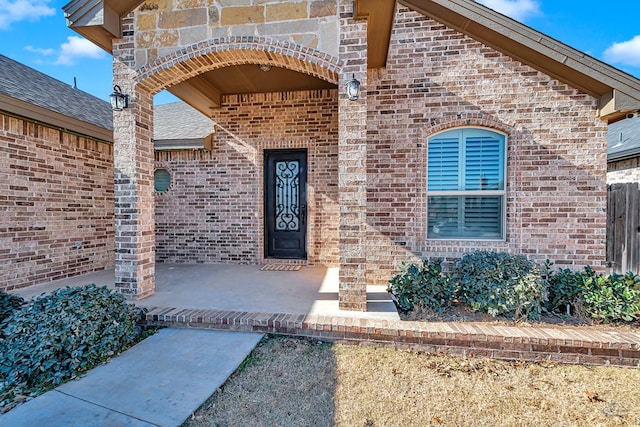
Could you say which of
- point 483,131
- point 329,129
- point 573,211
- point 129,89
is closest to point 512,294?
point 573,211

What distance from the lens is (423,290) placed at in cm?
376

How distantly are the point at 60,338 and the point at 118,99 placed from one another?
111 inches

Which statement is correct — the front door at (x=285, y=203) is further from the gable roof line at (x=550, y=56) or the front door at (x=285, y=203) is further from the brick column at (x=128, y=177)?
the gable roof line at (x=550, y=56)

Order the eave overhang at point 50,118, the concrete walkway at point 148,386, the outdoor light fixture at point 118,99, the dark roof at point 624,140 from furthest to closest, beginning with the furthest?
the dark roof at point 624,140
the eave overhang at point 50,118
the outdoor light fixture at point 118,99
the concrete walkway at point 148,386

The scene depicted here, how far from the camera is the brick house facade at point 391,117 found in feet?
12.1

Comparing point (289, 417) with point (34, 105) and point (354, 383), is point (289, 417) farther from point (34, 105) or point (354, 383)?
point (34, 105)

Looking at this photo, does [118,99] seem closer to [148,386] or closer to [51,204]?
[51,204]

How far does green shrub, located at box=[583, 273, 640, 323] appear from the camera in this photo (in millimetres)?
3457

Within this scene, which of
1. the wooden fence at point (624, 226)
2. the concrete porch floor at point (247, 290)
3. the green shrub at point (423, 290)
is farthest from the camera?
the wooden fence at point (624, 226)

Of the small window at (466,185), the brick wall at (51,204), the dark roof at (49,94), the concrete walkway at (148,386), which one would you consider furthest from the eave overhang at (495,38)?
the concrete walkway at (148,386)

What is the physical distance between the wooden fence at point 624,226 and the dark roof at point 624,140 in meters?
2.63

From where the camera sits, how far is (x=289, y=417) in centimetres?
230

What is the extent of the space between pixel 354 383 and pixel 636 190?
Answer: 18.5 feet

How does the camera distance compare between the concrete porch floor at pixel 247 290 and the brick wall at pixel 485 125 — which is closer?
the concrete porch floor at pixel 247 290
